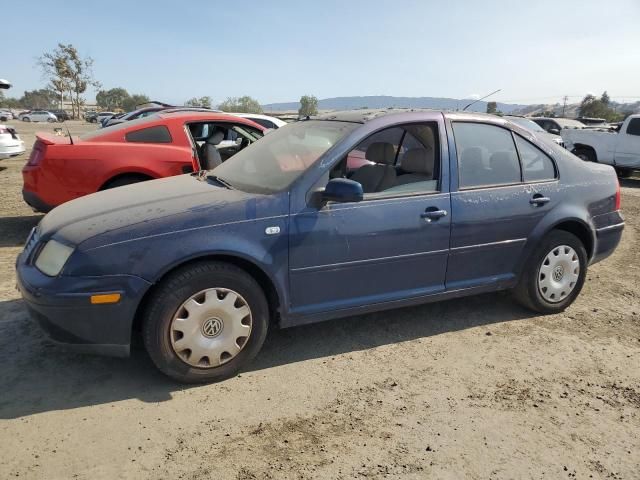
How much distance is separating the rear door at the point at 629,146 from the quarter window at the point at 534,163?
1063 cm

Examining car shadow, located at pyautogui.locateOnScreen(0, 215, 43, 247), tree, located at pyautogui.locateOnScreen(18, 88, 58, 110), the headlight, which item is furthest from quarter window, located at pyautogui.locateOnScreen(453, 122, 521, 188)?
tree, located at pyautogui.locateOnScreen(18, 88, 58, 110)

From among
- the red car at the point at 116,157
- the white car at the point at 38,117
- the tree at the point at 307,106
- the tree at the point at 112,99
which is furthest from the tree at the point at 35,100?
the red car at the point at 116,157

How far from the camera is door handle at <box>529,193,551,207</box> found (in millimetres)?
3977

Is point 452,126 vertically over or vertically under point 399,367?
over

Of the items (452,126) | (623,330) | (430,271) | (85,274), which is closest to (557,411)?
(430,271)

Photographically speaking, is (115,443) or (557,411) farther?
(557,411)

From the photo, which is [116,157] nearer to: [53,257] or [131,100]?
[53,257]

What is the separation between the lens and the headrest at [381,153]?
4.41 metres

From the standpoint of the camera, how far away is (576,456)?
2559 mm

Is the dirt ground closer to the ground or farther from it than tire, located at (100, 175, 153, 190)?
closer to the ground

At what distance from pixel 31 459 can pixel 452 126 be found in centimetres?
336

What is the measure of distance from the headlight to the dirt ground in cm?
72

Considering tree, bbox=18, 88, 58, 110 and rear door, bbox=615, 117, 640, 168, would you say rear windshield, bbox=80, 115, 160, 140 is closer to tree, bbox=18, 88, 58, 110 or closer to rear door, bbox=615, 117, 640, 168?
rear door, bbox=615, 117, 640, 168

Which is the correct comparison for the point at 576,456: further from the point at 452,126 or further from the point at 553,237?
the point at 452,126
